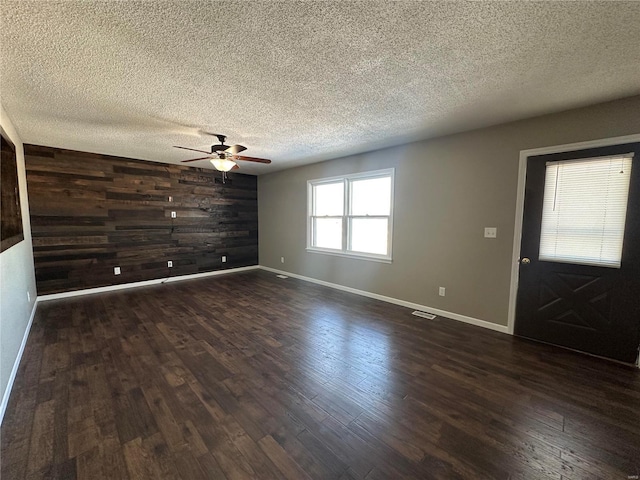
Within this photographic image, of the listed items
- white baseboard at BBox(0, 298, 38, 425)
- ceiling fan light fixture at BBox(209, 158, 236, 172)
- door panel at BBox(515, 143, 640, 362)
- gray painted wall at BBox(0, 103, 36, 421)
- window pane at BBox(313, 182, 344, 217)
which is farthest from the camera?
window pane at BBox(313, 182, 344, 217)

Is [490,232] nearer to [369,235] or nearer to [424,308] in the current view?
[424,308]

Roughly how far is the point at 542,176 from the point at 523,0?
208cm

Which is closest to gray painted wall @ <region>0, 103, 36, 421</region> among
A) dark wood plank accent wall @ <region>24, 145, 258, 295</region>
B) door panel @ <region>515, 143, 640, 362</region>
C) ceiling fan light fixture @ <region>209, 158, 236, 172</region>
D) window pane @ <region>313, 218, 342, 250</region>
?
dark wood plank accent wall @ <region>24, 145, 258, 295</region>

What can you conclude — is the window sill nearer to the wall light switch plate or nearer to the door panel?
the wall light switch plate

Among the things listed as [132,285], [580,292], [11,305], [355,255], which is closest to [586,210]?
[580,292]

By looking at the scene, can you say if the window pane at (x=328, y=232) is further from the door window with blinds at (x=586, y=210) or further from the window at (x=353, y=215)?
the door window with blinds at (x=586, y=210)

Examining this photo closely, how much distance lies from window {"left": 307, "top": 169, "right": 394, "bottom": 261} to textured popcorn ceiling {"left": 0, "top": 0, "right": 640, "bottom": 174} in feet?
4.55

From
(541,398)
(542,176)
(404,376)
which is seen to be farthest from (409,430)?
(542,176)

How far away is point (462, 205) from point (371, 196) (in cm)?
149

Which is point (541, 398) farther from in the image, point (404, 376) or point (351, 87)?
point (351, 87)

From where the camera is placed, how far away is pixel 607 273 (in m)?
2.48

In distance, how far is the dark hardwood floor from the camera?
1444mm

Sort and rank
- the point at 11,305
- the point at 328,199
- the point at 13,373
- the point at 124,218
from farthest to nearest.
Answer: the point at 328,199 → the point at 124,218 → the point at 11,305 → the point at 13,373

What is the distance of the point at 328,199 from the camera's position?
523 cm
